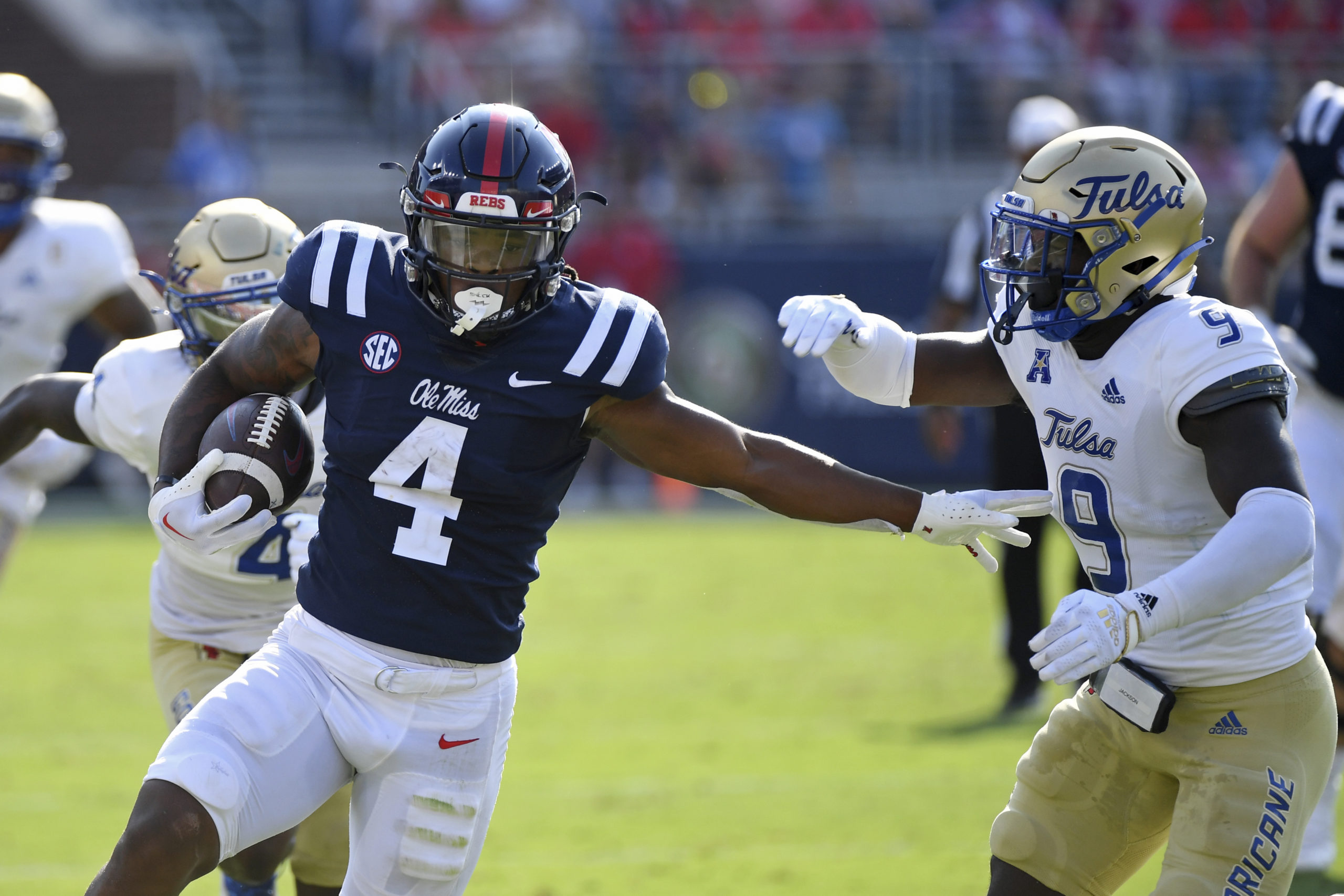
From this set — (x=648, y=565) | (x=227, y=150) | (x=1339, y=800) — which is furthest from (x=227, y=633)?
(x=227, y=150)

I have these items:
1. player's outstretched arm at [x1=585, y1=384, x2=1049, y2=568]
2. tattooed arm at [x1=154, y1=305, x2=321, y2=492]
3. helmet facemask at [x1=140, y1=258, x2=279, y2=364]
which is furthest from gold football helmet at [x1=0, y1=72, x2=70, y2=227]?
player's outstretched arm at [x1=585, y1=384, x2=1049, y2=568]

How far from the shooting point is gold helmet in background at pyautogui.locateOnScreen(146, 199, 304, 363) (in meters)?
3.63

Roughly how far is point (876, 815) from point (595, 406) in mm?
2569

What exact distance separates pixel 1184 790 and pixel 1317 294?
2.48 meters

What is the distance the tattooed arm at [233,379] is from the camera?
3039mm

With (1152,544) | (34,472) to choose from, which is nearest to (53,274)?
(34,472)

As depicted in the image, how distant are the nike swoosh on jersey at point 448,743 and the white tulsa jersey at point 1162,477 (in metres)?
1.23

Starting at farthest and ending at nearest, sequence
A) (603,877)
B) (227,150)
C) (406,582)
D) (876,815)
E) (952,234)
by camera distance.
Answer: (227,150), (952,234), (876,815), (603,877), (406,582)

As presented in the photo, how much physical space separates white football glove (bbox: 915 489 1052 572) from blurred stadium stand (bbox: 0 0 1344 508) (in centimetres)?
951

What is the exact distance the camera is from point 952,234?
267 inches

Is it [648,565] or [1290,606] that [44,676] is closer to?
[648,565]

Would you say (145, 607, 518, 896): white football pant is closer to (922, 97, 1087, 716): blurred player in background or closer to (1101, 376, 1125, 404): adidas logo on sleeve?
(1101, 376, 1125, 404): adidas logo on sleeve

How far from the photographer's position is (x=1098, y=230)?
296 cm

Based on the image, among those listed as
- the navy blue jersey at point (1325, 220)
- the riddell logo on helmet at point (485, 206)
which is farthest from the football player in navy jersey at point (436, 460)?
the navy blue jersey at point (1325, 220)
